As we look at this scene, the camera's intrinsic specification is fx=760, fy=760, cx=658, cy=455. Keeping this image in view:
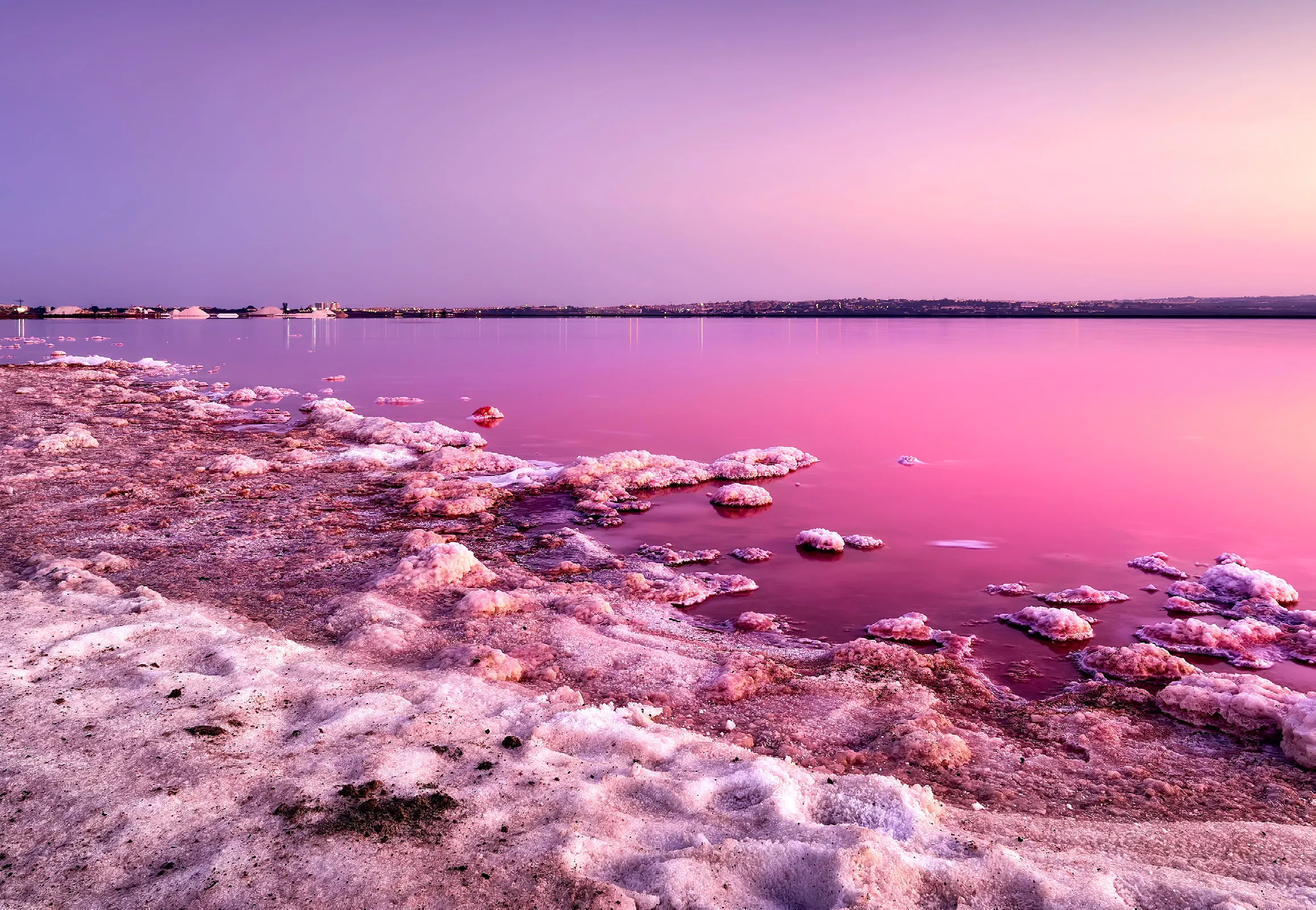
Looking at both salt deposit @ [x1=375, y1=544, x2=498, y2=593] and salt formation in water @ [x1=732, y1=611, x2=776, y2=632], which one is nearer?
salt formation in water @ [x1=732, y1=611, x2=776, y2=632]

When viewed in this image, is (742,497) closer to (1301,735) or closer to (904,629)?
(904,629)

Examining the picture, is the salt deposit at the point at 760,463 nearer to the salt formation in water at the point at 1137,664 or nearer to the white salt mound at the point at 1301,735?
the salt formation in water at the point at 1137,664

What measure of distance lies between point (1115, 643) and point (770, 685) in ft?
11.1

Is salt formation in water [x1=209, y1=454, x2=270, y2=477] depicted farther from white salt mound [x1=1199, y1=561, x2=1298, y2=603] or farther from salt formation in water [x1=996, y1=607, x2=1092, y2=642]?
white salt mound [x1=1199, y1=561, x2=1298, y2=603]

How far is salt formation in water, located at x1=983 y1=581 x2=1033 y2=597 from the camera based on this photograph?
310 inches

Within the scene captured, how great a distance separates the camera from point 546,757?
4012 millimetres

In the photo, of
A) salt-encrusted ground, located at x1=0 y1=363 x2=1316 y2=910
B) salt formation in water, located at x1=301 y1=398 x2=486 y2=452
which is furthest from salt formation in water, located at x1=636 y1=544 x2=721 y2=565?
salt formation in water, located at x1=301 y1=398 x2=486 y2=452

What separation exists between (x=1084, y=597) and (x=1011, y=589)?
2.19ft

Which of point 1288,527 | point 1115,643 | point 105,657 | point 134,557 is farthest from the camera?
point 1288,527

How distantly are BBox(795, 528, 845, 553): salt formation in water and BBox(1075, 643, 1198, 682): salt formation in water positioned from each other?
3.42m

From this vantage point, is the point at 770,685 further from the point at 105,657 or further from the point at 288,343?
the point at 288,343

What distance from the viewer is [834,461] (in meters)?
15.4

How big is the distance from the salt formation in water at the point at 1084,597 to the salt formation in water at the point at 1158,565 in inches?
42.8

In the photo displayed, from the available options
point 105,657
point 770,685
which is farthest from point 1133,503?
point 105,657
